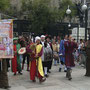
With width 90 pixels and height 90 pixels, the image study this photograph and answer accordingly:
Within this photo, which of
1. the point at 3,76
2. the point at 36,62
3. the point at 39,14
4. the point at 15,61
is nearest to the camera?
the point at 3,76

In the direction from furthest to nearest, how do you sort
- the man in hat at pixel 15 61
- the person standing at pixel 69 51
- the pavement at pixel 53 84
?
the man in hat at pixel 15 61, the person standing at pixel 69 51, the pavement at pixel 53 84

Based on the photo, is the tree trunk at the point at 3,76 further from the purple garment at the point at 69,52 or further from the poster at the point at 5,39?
the purple garment at the point at 69,52

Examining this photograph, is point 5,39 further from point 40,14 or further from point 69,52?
point 40,14

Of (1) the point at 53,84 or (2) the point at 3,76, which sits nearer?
(2) the point at 3,76

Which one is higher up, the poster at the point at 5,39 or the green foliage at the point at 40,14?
the green foliage at the point at 40,14

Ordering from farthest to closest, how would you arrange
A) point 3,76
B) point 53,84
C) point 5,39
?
point 53,84
point 3,76
point 5,39

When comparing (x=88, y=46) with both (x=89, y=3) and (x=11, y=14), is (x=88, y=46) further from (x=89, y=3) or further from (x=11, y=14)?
(x=11, y=14)

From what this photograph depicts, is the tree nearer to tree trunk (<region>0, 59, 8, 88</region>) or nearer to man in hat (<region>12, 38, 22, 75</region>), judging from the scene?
man in hat (<region>12, 38, 22, 75</region>)

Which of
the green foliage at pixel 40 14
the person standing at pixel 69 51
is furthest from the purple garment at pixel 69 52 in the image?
the green foliage at pixel 40 14

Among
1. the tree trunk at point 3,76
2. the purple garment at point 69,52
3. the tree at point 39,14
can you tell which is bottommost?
the tree trunk at point 3,76

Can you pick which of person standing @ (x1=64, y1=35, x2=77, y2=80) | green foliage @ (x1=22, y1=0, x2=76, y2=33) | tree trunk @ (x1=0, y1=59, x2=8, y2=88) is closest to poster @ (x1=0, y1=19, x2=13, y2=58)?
tree trunk @ (x1=0, y1=59, x2=8, y2=88)

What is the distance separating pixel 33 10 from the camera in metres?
36.8

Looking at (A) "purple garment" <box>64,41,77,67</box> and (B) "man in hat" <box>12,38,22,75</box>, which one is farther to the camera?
(B) "man in hat" <box>12,38,22,75</box>

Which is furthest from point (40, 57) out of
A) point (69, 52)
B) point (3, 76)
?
point (3, 76)
